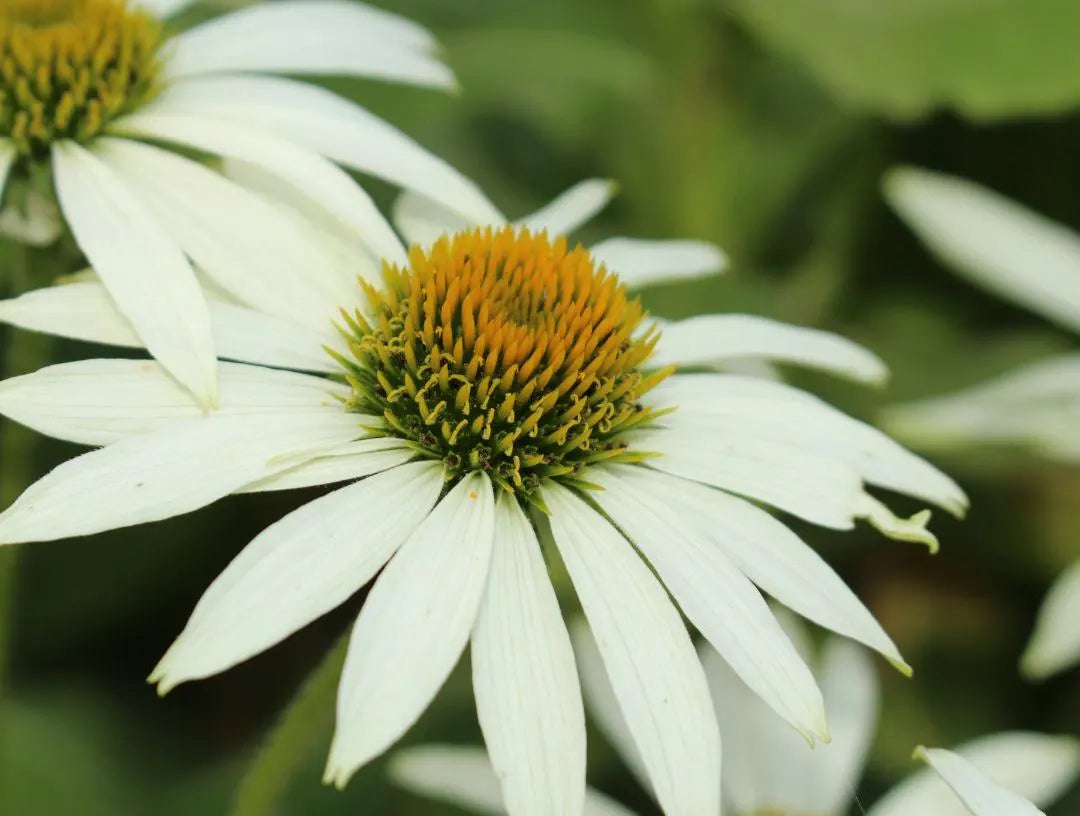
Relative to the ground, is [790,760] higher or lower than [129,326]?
lower

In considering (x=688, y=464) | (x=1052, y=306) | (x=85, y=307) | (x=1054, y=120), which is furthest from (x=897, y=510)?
(x=85, y=307)

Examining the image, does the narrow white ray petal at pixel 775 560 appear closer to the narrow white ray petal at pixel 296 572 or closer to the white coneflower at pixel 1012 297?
the narrow white ray petal at pixel 296 572

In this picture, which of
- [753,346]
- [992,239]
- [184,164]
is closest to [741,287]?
[992,239]

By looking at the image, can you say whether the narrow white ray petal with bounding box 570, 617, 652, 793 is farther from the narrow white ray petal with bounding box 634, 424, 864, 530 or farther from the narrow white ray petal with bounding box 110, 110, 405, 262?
the narrow white ray petal with bounding box 110, 110, 405, 262

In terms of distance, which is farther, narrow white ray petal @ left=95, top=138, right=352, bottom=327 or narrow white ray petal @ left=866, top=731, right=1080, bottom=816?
narrow white ray petal @ left=866, top=731, right=1080, bottom=816

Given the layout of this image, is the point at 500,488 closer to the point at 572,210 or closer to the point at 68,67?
the point at 572,210

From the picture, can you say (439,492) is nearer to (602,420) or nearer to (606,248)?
(602,420)

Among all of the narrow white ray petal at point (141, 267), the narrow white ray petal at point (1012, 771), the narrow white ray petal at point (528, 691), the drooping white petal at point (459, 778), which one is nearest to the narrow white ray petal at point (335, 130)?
the narrow white ray petal at point (141, 267)

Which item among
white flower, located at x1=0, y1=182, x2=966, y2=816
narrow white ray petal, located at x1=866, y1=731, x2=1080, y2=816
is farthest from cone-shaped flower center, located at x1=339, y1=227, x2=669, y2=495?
narrow white ray petal, located at x1=866, y1=731, x2=1080, y2=816
